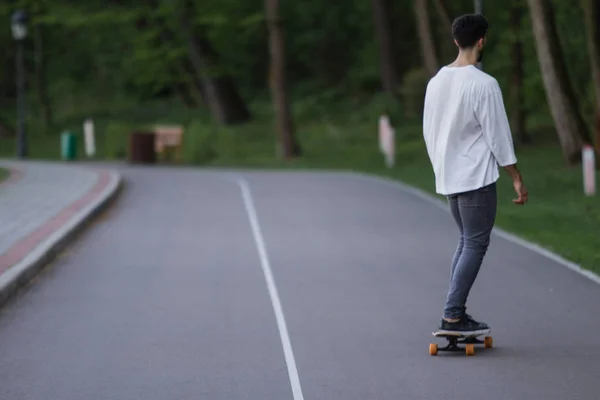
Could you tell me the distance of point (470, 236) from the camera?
29.0 feet

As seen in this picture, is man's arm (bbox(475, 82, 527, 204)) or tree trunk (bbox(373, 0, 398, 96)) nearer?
man's arm (bbox(475, 82, 527, 204))

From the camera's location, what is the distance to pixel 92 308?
10977 millimetres

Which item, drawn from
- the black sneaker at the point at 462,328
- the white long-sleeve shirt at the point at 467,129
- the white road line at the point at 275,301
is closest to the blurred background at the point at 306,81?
the white road line at the point at 275,301

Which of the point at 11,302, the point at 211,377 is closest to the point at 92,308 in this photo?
the point at 11,302

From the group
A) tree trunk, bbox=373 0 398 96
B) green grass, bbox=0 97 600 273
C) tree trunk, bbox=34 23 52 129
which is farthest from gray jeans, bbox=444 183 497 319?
tree trunk, bbox=34 23 52 129

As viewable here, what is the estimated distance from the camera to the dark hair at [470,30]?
8.77 metres

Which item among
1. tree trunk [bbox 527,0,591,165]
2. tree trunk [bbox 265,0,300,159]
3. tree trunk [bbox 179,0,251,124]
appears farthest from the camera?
tree trunk [bbox 179,0,251,124]

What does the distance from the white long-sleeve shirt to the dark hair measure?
0.17 metres

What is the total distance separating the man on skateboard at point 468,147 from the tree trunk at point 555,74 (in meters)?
18.9

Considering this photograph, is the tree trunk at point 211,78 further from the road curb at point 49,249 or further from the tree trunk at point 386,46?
the road curb at point 49,249

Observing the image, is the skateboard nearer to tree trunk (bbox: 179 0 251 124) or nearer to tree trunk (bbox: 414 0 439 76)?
tree trunk (bbox: 414 0 439 76)

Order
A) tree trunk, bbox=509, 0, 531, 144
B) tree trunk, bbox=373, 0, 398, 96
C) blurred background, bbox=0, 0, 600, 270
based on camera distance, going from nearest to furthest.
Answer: blurred background, bbox=0, 0, 600, 270 → tree trunk, bbox=509, 0, 531, 144 → tree trunk, bbox=373, 0, 398, 96

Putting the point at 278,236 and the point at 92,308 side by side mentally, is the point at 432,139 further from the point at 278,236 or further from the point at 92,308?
the point at 278,236

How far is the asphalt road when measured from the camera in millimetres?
7992
